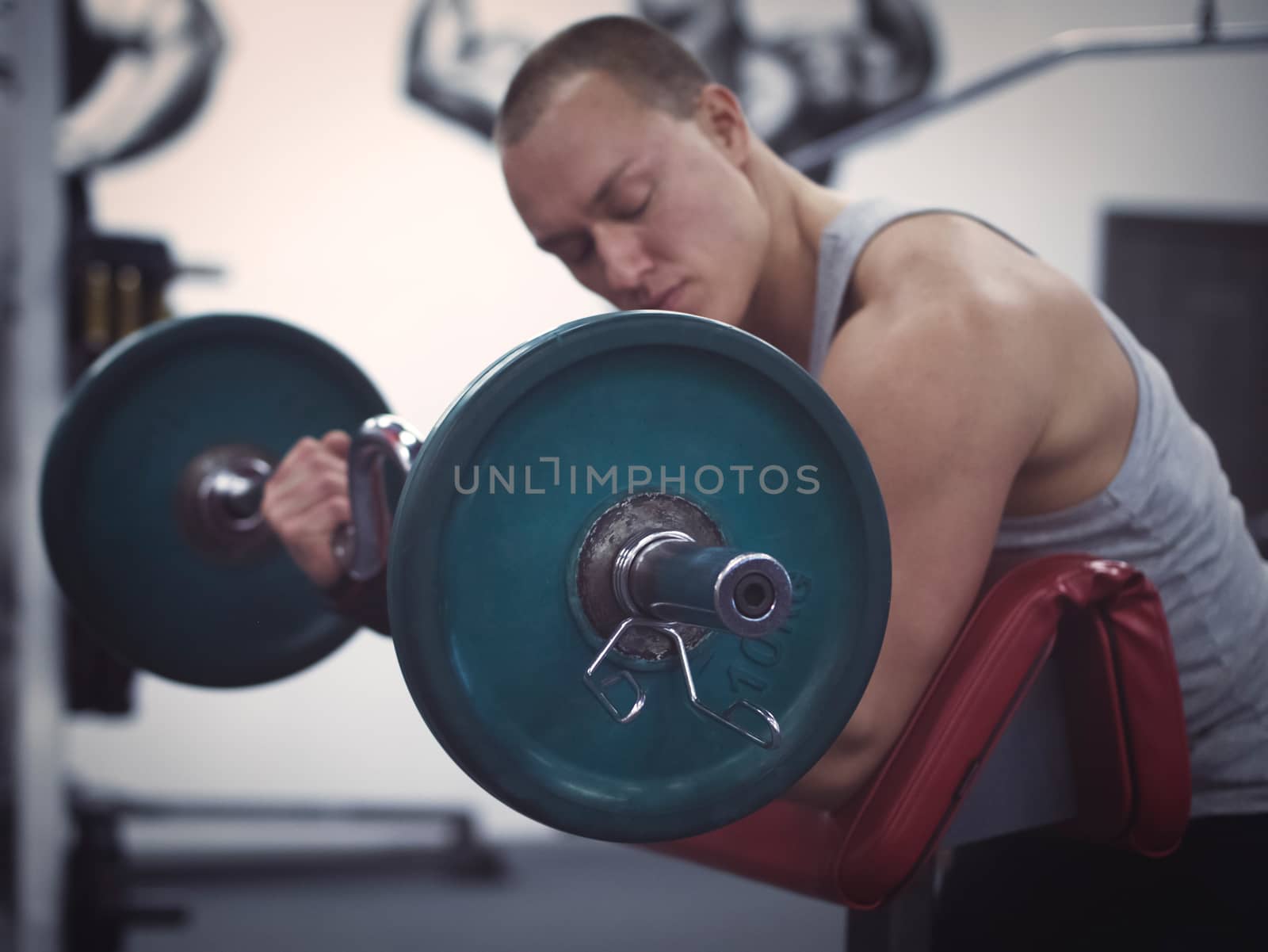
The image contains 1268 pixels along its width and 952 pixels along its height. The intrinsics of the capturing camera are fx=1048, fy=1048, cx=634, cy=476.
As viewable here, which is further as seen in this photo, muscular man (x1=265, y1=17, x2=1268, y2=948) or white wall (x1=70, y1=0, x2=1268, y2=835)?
white wall (x1=70, y1=0, x2=1268, y2=835)

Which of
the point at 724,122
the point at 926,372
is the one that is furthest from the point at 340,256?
the point at 926,372

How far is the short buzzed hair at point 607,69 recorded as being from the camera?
911 mm

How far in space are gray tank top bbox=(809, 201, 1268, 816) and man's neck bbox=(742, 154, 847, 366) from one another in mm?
97

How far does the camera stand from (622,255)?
0.91m

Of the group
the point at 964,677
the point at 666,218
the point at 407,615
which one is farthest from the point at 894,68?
the point at 407,615

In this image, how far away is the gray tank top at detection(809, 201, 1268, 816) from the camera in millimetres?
787

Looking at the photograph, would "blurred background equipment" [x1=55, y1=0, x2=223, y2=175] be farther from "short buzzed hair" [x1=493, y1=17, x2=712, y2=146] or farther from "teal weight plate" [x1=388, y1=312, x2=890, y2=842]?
"teal weight plate" [x1=388, y1=312, x2=890, y2=842]

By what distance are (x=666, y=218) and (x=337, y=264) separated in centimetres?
208

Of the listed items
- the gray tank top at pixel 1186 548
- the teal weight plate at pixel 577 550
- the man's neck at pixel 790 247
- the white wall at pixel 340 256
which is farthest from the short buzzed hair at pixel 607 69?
the white wall at pixel 340 256

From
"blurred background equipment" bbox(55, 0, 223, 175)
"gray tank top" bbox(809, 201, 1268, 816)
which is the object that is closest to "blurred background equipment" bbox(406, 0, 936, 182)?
"blurred background equipment" bbox(55, 0, 223, 175)

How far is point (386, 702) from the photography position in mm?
2812

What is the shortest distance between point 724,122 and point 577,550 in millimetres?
580

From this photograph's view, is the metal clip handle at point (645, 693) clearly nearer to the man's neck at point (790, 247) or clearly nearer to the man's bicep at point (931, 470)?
the man's bicep at point (931, 470)

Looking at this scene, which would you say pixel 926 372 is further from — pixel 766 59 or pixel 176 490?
pixel 766 59
